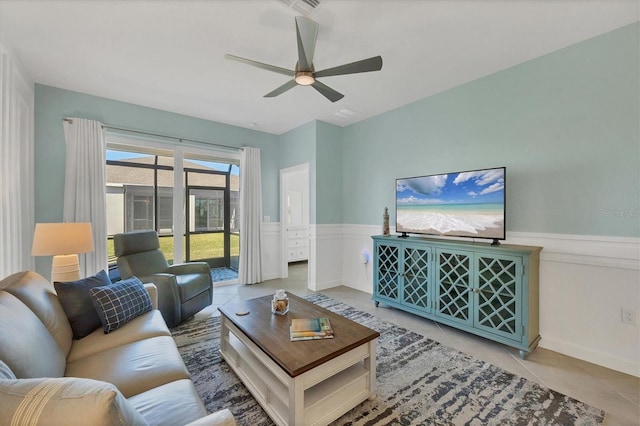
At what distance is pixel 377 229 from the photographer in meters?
4.04

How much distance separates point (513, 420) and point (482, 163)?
2.35 metres

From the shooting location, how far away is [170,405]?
1123 mm

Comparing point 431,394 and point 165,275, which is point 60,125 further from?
point 431,394

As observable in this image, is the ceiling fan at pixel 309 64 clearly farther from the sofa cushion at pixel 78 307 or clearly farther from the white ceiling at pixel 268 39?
the sofa cushion at pixel 78 307

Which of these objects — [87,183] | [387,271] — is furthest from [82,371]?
[387,271]

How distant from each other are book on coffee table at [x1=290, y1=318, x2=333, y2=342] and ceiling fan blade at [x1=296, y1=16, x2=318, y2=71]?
1.91m

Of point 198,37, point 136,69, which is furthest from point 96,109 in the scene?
point 198,37

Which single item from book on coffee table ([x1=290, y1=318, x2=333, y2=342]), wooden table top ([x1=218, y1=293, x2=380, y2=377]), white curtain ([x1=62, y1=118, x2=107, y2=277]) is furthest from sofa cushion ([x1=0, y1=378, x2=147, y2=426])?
white curtain ([x1=62, y1=118, x2=107, y2=277])

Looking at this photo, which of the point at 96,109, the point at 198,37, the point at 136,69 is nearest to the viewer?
the point at 198,37

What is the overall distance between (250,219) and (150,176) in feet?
5.32

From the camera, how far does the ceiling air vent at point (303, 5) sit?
1868 mm

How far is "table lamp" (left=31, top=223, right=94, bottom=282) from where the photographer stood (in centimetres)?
232

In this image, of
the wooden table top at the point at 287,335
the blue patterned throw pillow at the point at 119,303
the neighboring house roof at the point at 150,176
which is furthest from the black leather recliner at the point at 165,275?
the neighboring house roof at the point at 150,176

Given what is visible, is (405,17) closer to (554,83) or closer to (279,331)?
(554,83)
